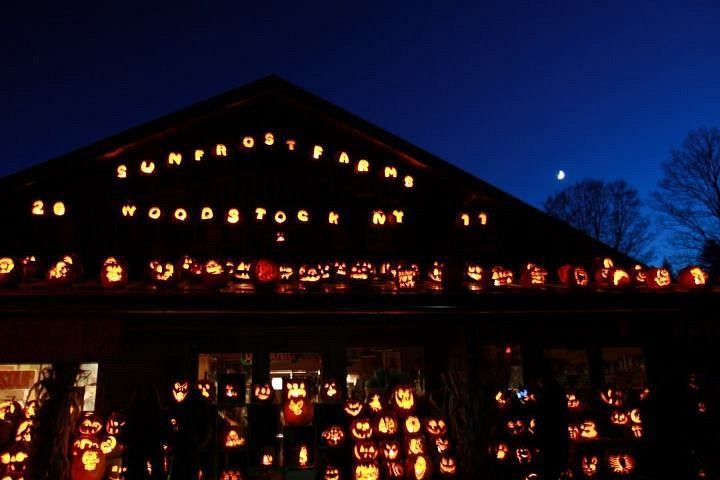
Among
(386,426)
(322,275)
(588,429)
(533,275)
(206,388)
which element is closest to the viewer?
(386,426)

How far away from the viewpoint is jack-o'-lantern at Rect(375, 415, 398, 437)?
9.73 m

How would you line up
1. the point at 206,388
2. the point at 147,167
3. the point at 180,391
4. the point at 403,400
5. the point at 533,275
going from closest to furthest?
the point at 180,391
the point at 206,388
the point at 403,400
the point at 533,275
the point at 147,167

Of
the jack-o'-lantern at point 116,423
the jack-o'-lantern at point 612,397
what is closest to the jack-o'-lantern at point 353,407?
the jack-o'-lantern at point 116,423

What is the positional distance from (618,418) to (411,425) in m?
4.38

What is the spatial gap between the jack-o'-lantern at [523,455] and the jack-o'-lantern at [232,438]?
15.9 ft

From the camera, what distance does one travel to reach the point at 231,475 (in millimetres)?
9383

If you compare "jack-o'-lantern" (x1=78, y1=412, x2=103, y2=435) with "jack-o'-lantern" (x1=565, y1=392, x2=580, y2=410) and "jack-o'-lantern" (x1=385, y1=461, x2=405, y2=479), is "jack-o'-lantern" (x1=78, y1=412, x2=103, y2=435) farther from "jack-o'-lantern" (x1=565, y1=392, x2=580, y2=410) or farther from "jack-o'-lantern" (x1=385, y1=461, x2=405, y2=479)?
"jack-o'-lantern" (x1=565, y1=392, x2=580, y2=410)

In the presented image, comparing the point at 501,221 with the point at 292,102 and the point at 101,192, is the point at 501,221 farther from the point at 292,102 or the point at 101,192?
the point at 101,192

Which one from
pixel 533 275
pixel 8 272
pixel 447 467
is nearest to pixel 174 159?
pixel 8 272

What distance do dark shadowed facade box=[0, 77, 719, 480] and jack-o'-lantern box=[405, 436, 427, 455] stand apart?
0.04 meters

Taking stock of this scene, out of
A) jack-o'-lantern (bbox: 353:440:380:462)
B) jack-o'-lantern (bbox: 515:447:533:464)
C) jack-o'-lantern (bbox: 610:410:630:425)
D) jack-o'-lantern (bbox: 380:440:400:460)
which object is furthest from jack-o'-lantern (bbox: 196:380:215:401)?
jack-o'-lantern (bbox: 610:410:630:425)

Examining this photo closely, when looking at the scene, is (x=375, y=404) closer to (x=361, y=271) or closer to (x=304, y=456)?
(x=304, y=456)

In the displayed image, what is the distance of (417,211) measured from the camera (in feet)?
43.0

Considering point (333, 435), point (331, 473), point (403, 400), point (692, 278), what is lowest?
point (331, 473)
